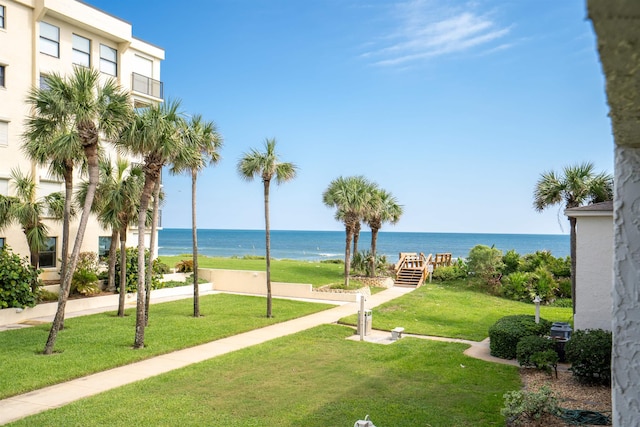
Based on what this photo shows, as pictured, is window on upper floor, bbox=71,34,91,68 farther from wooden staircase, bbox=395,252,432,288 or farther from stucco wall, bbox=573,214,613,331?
stucco wall, bbox=573,214,613,331

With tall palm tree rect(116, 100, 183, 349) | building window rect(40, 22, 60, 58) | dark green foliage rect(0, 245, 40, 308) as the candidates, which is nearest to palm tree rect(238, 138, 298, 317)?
tall palm tree rect(116, 100, 183, 349)

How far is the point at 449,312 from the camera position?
20.4 metres

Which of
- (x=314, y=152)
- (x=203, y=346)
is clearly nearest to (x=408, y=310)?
(x=203, y=346)

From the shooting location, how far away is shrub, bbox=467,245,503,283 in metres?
27.2

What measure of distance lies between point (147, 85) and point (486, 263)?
71.8 feet

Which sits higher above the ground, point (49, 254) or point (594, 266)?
point (594, 266)

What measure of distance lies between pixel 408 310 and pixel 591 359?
36.4ft

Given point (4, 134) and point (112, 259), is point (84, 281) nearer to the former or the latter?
point (112, 259)

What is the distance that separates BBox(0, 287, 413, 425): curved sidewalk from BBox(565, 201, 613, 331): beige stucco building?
28.2 feet

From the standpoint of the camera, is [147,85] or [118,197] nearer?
[118,197]

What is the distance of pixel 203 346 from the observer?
1394 centimetres

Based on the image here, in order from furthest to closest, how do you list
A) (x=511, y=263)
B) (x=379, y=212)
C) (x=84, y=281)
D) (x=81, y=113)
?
(x=379, y=212)
(x=511, y=263)
(x=84, y=281)
(x=81, y=113)

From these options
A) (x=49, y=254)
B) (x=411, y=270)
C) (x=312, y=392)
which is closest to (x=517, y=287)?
(x=411, y=270)

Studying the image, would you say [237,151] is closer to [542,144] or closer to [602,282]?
[602,282]
